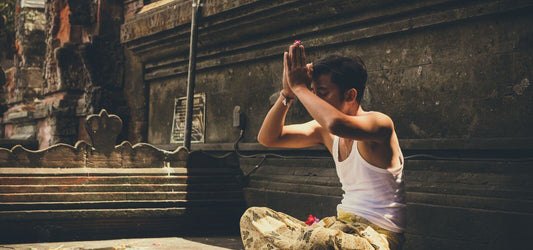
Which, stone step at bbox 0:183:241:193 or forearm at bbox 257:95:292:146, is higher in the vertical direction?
forearm at bbox 257:95:292:146

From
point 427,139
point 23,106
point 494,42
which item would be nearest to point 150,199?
point 427,139

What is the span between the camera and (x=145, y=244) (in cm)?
528

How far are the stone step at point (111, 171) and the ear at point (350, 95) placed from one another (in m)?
3.43

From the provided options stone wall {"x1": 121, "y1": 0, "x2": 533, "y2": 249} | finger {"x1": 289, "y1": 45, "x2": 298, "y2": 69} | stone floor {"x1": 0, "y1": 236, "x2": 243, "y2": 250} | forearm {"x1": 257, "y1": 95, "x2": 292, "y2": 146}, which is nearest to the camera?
finger {"x1": 289, "y1": 45, "x2": 298, "y2": 69}

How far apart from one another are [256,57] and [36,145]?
5923mm

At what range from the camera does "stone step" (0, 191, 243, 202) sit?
5.27 m

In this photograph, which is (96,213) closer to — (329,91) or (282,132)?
(282,132)

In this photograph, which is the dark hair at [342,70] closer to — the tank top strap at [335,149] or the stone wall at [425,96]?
the tank top strap at [335,149]

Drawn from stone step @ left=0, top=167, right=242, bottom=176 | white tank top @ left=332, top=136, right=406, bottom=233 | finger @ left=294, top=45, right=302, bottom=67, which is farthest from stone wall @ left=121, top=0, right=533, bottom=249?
finger @ left=294, top=45, right=302, bottom=67

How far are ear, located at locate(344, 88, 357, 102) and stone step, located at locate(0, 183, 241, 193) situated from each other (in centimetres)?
340

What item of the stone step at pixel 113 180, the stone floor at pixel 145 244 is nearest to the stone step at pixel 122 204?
the stone step at pixel 113 180

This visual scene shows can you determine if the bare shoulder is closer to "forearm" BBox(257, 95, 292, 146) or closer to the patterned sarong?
the patterned sarong

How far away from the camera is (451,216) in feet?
13.8

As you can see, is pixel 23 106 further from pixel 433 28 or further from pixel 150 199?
pixel 433 28
